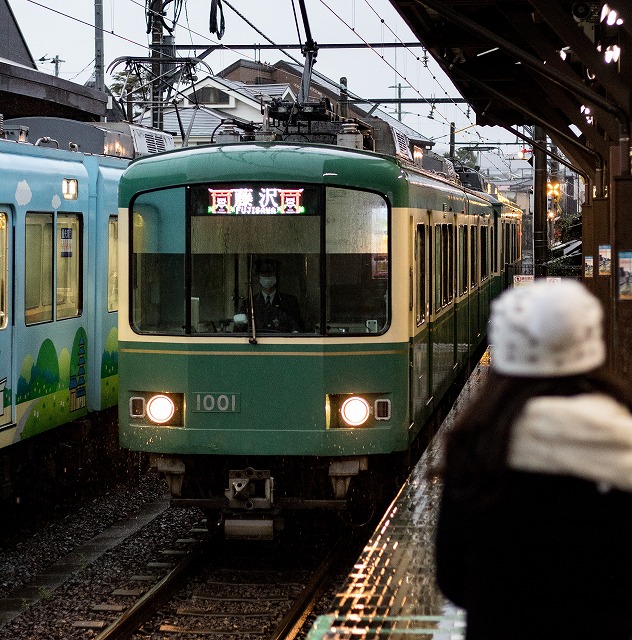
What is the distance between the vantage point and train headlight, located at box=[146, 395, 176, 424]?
7.73m

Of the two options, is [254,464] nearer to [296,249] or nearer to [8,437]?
[296,249]

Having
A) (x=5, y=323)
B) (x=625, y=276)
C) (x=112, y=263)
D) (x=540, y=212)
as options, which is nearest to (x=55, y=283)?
(x=5, y=323)

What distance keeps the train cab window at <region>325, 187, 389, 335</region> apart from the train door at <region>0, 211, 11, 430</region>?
92.7 inches

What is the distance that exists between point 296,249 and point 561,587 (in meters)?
5.38

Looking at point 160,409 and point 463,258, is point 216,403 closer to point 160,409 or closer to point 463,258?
point 160,409

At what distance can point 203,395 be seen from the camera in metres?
7.68

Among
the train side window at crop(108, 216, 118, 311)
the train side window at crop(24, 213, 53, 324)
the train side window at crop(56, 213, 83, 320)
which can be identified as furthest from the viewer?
the train side window at crop(108, 216, 118, 311)

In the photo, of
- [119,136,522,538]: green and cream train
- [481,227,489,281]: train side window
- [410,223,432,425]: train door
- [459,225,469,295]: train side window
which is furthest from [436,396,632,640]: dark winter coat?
[481,227,489,281]: train side window

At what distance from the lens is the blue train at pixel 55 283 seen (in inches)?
344

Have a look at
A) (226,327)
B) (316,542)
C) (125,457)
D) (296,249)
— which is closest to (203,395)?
(226,327)

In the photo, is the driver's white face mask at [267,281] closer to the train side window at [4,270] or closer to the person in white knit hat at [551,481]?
the train side window at [4,270]

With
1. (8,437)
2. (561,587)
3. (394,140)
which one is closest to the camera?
(561,587)

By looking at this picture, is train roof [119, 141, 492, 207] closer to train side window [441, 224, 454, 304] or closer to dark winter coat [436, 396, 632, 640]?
train side window [441, 224, 454, 304]

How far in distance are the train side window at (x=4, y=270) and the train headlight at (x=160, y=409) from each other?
1.51m
